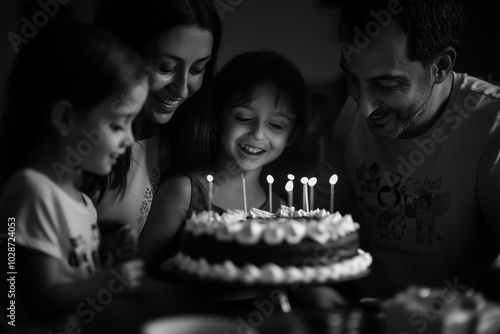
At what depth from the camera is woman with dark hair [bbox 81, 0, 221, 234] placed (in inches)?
65.5

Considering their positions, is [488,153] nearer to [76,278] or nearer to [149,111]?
[149,111]

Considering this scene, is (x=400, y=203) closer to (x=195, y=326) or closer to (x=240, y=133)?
(x=240, y=133)

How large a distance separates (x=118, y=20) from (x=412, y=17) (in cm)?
90

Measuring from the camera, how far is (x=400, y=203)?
200 cm

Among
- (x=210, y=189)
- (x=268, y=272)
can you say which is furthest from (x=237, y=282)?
(x=210, y=189)

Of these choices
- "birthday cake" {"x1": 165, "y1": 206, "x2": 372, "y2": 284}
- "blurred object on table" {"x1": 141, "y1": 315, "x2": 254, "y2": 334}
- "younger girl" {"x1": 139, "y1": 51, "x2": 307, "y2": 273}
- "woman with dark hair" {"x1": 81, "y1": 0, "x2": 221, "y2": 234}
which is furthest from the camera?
"younger girl" {"x1": 139, "y1": 51, "x2": 307, "y2": 273}

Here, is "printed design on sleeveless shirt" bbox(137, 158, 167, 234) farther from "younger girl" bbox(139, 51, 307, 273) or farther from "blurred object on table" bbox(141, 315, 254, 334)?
"blurred object on table" bbox(141, 315, 254, 334)

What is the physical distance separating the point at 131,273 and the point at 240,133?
56 centimetres

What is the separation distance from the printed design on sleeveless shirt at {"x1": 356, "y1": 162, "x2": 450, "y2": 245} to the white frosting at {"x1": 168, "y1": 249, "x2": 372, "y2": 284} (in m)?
0.55

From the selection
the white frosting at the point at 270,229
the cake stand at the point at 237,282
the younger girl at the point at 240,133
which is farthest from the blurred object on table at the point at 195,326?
the younger girl at the point at 240,133

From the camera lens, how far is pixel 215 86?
72.6 inches

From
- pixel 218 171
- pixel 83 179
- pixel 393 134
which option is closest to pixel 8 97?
pixel 83 179

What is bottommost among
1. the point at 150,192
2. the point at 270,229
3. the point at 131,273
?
the point at 131,273

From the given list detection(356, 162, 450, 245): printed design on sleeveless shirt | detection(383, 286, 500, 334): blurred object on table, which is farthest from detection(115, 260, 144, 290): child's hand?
detection(356, 162, 450, 245): printed design on sleeveless shirt
